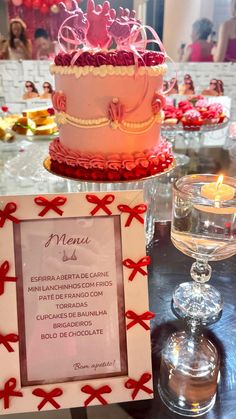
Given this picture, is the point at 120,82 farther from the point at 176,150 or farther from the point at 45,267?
the point at 176,150

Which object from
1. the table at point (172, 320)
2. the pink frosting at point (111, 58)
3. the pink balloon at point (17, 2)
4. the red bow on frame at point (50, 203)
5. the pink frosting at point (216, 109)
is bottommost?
the table at point (172, 320)

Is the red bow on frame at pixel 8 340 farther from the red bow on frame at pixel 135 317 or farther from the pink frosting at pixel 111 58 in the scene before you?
the pink frosting at pixel 111 58

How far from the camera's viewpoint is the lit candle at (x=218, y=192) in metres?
0.53

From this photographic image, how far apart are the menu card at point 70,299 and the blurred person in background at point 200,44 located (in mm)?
1725

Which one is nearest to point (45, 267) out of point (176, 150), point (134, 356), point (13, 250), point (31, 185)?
point (13, 250)

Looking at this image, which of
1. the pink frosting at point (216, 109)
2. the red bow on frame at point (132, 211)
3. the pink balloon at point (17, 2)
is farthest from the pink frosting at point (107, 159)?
the pink balloon at point (17, 2)

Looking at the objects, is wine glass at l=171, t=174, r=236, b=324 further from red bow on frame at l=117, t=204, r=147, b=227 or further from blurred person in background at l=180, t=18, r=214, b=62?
blurred person in background at l=180, t=18, r=214, b=62

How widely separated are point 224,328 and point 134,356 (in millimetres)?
214

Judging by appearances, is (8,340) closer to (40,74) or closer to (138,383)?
→ (138,383)

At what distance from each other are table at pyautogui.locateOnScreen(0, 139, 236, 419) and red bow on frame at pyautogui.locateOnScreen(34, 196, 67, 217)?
0.25 m

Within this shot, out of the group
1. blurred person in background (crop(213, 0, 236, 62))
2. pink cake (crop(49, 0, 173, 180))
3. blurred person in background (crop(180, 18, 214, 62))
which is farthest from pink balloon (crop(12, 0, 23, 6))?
pink cake (crop(49, 0, 173, 180))

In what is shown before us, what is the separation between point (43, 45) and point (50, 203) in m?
1.66

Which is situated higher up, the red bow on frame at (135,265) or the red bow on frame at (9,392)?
the red bow on frame at (135,265)

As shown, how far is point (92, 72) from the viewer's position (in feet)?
2.13
